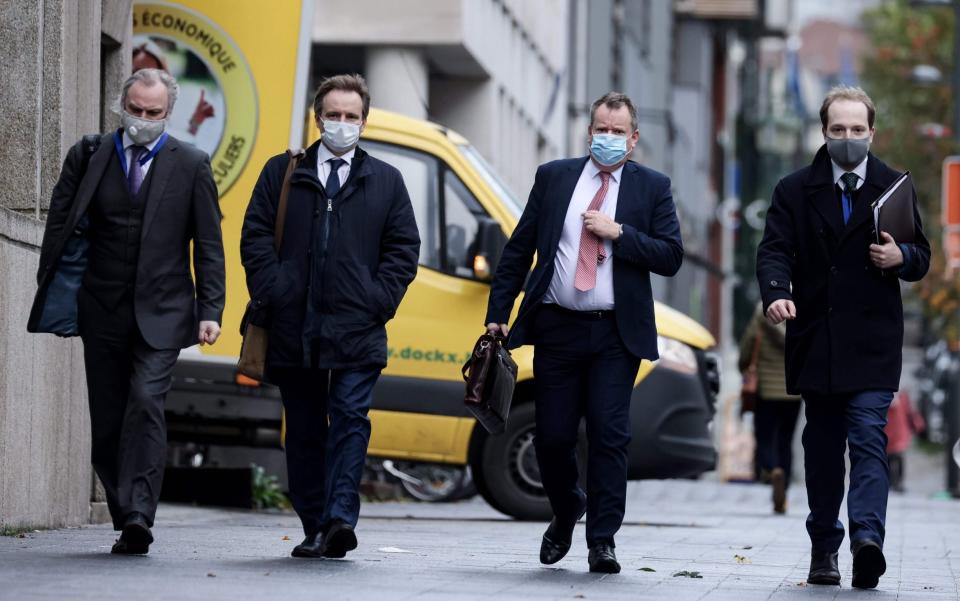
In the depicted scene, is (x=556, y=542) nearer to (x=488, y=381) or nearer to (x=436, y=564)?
(x=436, y=564)

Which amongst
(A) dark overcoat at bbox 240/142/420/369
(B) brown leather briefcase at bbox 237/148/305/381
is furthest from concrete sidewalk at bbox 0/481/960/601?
(A) dark overcoat at bbox 240/142/420/369

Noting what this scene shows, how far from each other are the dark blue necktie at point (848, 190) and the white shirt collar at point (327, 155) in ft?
6.21

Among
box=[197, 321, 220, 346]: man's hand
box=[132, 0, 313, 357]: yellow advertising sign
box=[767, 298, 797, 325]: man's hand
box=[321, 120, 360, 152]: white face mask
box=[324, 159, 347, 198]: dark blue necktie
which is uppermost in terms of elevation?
box=[132, 0, 313, 357]: yellow advertising sign

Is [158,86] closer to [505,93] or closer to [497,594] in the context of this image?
[497,594]

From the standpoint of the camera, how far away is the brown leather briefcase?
27.7ft

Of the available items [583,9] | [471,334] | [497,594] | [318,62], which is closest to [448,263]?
[471,334]

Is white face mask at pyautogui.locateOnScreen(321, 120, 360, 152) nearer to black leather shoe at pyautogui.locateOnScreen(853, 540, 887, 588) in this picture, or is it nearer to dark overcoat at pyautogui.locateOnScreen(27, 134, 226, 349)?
dark overcoat at pyautogui.locateOnScreen(27, 134, 226, 349)

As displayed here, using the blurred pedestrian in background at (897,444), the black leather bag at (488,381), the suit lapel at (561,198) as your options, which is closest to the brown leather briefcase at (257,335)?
the black leather bag at (488,381)

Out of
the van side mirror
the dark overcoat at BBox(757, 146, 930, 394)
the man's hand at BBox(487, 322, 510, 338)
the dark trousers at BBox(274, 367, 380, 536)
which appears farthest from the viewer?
the van side mirror

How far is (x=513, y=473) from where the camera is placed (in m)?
13.7

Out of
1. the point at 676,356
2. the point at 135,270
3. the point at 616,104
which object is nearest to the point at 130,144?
the point at 135,270

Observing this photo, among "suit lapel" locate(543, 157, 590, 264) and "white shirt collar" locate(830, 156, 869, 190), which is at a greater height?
"white shirt collar" locate(830, 156, 869, 190)

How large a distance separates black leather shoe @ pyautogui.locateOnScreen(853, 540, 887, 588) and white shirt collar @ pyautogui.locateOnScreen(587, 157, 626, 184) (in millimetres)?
1680

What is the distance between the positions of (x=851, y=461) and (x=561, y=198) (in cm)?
150
